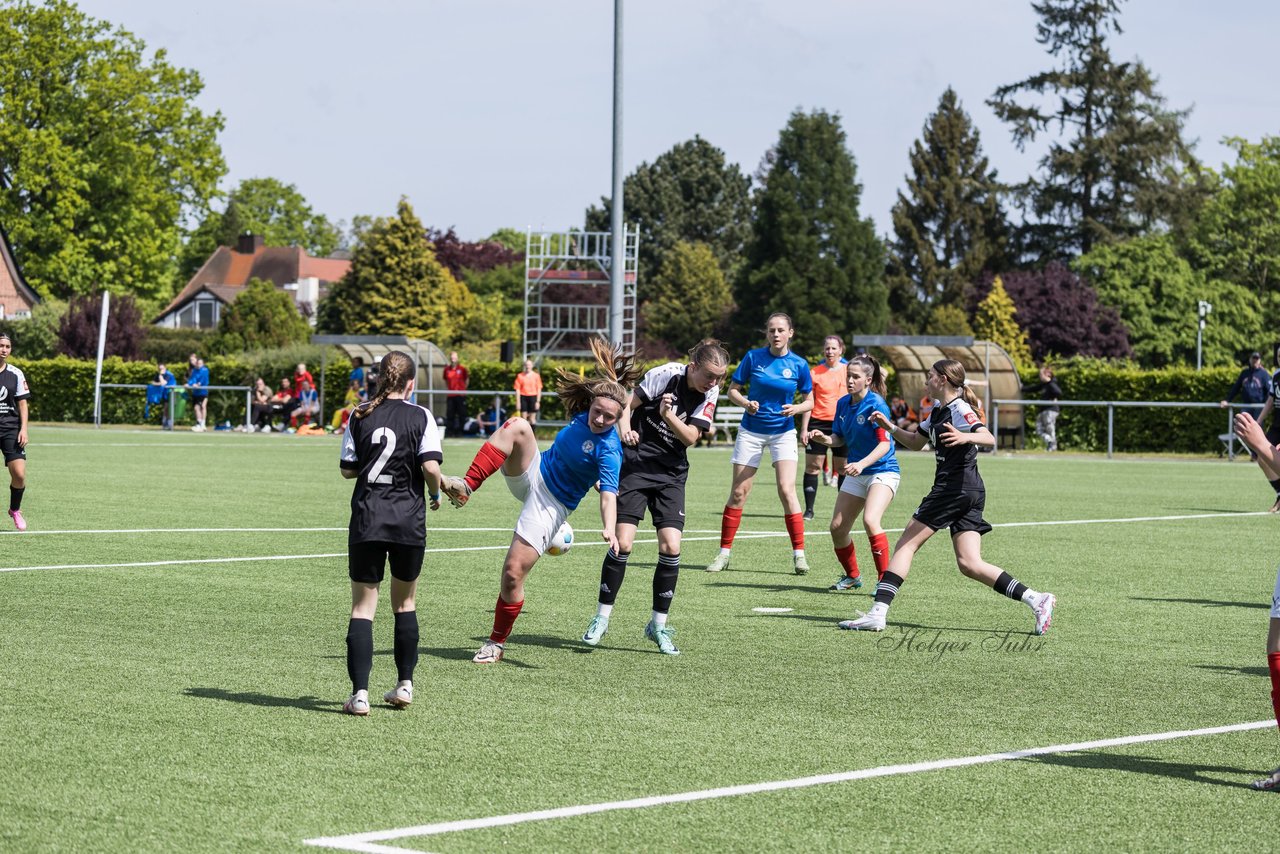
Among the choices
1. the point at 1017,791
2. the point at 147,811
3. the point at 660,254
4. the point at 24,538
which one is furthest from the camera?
the point at 660,254

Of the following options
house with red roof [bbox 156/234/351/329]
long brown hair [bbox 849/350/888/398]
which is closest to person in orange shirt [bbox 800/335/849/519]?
long brown hair [bbox 849/350/888/398]

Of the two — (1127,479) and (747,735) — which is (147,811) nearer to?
(747,735)

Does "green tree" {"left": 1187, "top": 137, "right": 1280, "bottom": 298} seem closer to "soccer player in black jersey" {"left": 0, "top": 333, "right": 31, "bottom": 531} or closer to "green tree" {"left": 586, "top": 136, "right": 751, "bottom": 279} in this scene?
"green tree" {"left": 586, "top": 136, "right": 751, "bottom": 279}

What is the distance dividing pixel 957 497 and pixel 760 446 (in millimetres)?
3955

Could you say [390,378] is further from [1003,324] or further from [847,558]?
[1003,324]

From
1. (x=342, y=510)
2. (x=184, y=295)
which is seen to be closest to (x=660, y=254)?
(x=184, y=295)

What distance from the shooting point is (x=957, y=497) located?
33.9 feet

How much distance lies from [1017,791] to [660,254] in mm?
100461

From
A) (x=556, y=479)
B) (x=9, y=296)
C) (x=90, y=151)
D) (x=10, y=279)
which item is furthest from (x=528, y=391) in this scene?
(x=9, y=296)

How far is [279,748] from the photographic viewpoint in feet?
21.7

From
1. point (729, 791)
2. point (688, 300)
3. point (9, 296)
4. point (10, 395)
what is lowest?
point (729, 791)

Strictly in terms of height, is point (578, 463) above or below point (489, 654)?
above

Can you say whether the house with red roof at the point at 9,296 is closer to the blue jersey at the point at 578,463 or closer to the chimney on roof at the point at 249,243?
the chimney on roof at the point at 249,243

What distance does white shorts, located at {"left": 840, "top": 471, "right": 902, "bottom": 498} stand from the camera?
12.1 meters
